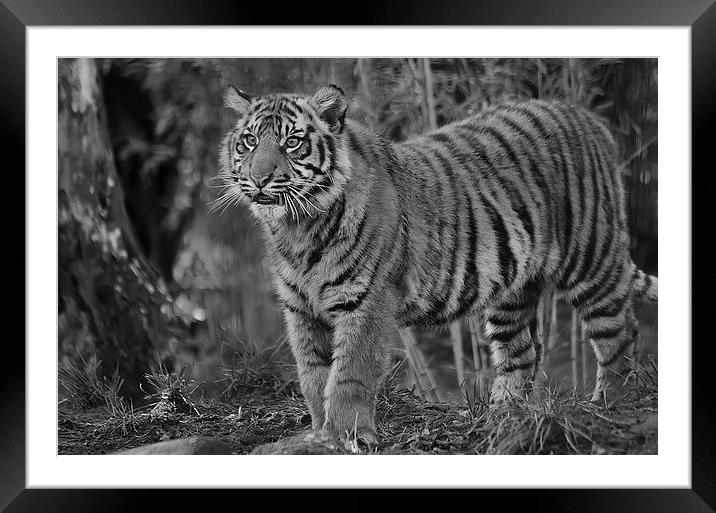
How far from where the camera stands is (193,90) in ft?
17.6

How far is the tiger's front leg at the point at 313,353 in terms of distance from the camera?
469 centimetres

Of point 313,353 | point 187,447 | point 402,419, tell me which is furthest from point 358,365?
point 187,447

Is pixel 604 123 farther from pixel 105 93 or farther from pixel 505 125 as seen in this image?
pixel 105 93

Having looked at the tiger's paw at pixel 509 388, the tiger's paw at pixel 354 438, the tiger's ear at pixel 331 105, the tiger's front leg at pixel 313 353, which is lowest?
the tiger's paw at pixel 354 438

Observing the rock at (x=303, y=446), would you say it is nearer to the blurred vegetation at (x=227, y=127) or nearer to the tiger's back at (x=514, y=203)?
the blurred vegetation at (x=227, y=127)

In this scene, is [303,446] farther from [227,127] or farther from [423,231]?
[227,127]

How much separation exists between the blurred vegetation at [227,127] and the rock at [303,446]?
0.63 m

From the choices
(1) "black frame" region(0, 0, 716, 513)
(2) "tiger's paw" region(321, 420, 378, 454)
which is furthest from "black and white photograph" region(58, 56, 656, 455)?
(1) "black frame" region(0, 0, 716, 513)

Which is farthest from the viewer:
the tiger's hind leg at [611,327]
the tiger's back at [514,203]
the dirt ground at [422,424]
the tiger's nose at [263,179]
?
the tiger's hind leg at [611,327]
